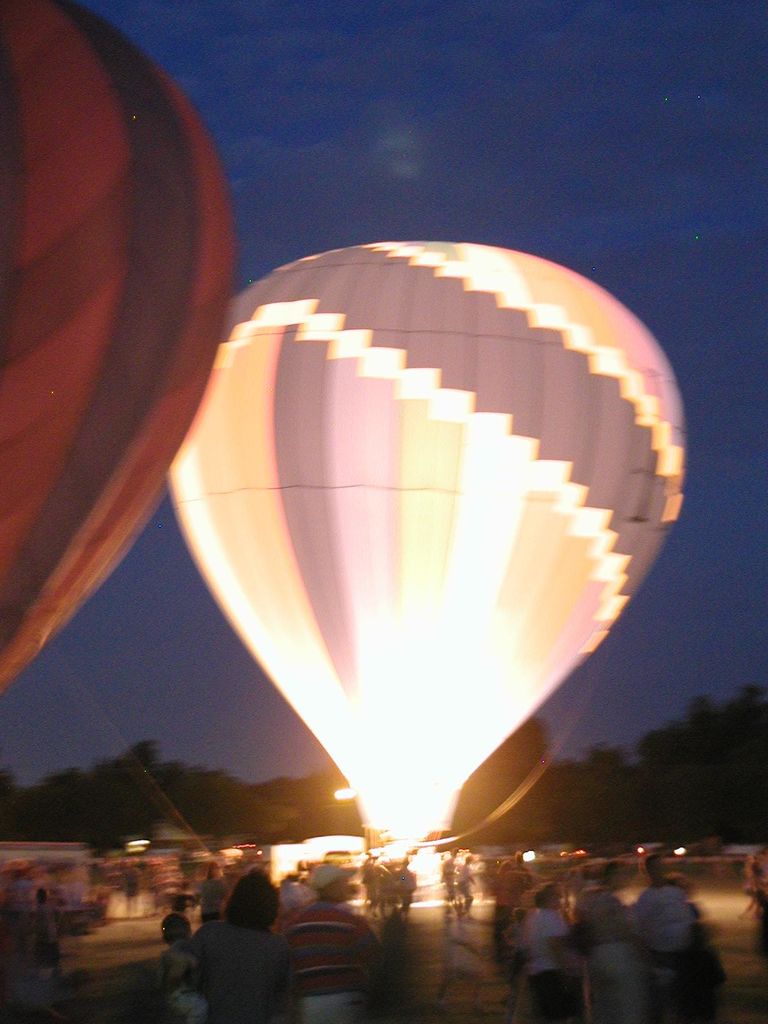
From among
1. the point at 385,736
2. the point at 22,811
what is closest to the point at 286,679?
the point at 385,736

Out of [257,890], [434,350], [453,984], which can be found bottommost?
[453,984]

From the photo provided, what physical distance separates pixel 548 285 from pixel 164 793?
44605 millimetres

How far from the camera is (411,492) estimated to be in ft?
57.7

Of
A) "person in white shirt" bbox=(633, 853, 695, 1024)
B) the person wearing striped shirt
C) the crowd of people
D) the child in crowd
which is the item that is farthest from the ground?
the child in crowd

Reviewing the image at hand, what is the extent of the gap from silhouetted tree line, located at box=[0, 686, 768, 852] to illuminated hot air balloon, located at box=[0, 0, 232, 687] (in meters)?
38.1

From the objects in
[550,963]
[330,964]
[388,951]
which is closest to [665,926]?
[550,963]

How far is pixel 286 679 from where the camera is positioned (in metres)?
18.2

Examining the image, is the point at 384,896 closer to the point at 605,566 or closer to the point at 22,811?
the point at 605,566

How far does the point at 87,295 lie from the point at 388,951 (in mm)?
5531

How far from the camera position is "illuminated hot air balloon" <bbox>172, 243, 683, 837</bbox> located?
1753cm

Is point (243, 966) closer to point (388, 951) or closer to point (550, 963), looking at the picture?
point (550, 963)

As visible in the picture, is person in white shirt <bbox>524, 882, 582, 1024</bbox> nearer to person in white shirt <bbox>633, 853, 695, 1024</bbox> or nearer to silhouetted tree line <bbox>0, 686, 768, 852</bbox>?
person in white shirt <bbox>633, 853, 695, 1024</bbox>

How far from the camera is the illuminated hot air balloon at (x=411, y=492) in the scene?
17.5m

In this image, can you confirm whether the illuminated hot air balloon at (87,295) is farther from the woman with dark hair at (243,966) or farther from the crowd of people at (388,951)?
the woman with dark hair at (243,966)
